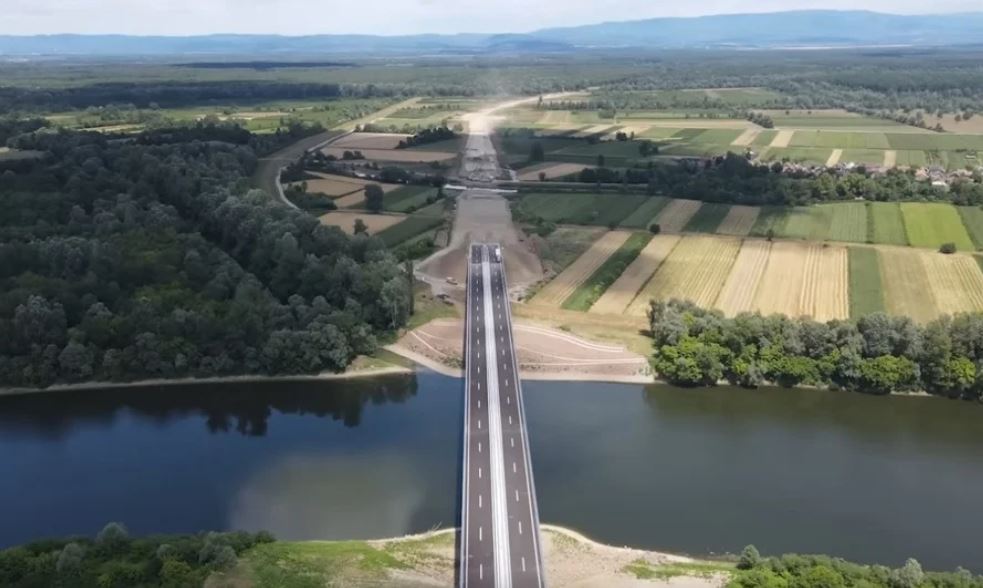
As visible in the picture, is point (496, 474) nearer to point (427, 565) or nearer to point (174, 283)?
point (427, 565)

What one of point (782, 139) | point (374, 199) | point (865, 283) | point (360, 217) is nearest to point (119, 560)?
point (360, 217)

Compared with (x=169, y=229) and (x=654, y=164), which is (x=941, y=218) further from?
(x=169, y=229)

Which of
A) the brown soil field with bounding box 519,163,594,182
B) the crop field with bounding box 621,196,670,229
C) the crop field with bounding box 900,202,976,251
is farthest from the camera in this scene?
the brown soil field with bounding box 519,163,594,182

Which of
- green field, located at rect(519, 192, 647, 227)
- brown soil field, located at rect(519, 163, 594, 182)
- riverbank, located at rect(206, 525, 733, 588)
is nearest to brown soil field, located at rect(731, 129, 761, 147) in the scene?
brown soil field, located at rect(519, 163, 594, 182)

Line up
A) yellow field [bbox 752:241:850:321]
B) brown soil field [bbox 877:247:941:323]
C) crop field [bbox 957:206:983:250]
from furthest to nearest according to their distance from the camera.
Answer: crop field [bbox 957:206:983:250], yellow field [bbox 752:241:850:321], brown soil field [bbox 877:247:941:323]

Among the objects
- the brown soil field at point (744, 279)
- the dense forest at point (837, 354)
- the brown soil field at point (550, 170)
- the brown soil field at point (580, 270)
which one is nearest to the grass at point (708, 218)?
the brown soil field at point (744, 279)

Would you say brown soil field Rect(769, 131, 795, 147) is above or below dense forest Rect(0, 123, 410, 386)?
above

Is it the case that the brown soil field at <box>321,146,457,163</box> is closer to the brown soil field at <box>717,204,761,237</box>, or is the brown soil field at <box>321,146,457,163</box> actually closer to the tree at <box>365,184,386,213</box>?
the tree at <box>365,184,386,213</box>
